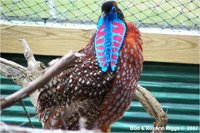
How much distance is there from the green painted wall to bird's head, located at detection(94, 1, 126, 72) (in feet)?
3.17

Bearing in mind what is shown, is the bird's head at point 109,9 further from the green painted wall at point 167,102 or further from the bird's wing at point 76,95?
the green painted wall at point 167,102

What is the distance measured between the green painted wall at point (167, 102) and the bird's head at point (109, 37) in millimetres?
967

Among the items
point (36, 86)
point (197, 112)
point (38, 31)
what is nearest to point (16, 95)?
point (36, 86)

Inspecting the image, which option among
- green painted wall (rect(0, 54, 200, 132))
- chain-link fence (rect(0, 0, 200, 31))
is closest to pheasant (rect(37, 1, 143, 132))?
chain-link fence (rect(0, 0, 200, 31))

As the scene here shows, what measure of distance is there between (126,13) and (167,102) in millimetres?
586

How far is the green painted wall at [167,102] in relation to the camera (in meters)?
2.81

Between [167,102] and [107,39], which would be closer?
[107,39]

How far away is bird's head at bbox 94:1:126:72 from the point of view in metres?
1.78

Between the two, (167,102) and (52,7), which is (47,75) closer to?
(52,7)

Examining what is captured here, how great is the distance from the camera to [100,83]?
1.77 m

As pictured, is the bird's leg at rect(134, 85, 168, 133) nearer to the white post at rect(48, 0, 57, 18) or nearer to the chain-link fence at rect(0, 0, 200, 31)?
the chain-link fence at rect(0, 0, 200, 31)

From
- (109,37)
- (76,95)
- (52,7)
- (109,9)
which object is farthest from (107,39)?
(52,7)

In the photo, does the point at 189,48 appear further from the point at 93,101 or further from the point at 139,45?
the point at 93,101

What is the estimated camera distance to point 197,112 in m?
2.87
